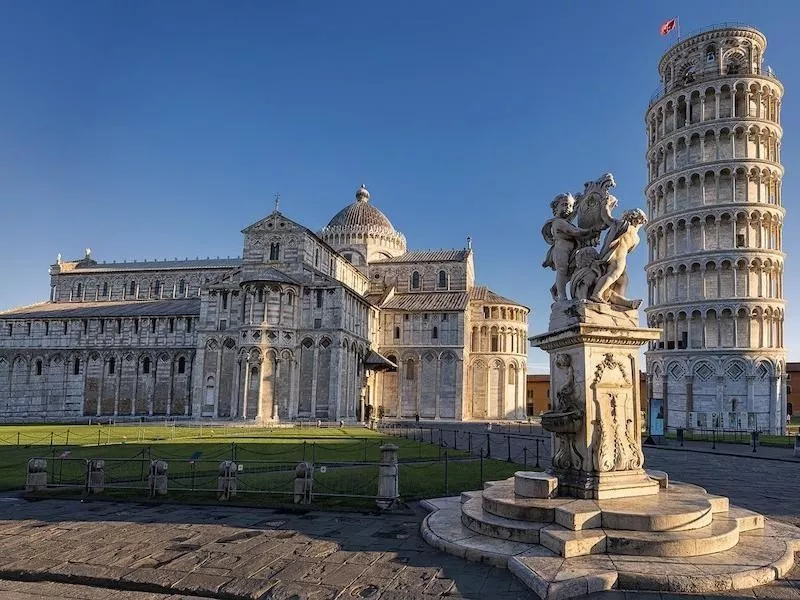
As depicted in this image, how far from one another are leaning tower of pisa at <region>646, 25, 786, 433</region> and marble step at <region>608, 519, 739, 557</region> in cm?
4176

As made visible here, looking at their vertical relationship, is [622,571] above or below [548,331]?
below

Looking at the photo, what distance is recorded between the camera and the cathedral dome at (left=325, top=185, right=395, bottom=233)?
68125 millimetres

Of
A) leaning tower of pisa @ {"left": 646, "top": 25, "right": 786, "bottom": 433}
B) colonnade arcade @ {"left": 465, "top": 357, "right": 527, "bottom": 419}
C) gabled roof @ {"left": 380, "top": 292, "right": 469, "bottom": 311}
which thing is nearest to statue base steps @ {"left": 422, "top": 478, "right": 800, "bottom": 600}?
leaning tower of pisa @ {"left": 646, "top": 25, "right": 786, "bottom": 433}

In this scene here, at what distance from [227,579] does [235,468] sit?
577 centimetres

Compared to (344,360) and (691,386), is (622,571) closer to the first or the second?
(344,360)

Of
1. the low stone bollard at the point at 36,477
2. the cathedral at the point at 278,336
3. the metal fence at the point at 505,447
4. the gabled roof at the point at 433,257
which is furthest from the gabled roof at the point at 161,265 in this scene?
the low stone bollard at the point at 36,477

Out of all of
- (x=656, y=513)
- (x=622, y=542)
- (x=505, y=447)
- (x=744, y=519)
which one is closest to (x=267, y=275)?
(x=505, y=447)

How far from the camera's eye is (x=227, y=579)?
7.33 meters

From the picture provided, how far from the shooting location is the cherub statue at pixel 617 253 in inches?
382

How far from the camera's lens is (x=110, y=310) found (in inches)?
2234

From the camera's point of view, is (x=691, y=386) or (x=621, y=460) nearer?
(x=621, y=460)

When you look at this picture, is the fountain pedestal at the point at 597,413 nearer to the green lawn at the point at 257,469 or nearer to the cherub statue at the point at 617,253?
the cherub statue at the point at 617,253

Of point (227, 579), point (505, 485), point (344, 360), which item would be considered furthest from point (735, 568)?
point (344, 360)

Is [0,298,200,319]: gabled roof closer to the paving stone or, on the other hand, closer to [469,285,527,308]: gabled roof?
[469,285,527,308]: gabled roof
